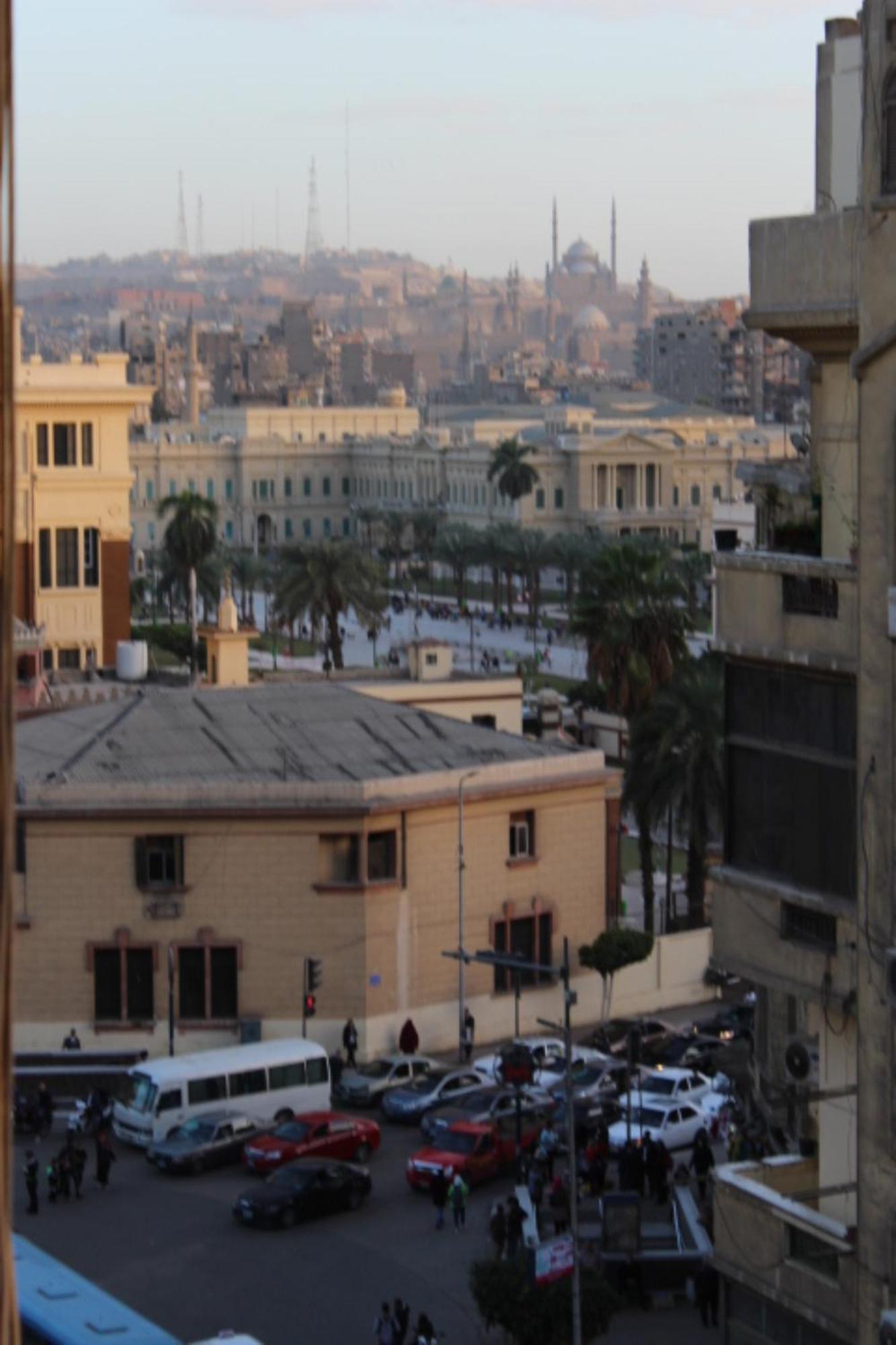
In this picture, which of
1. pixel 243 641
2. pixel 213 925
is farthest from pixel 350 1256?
pixel 243 641

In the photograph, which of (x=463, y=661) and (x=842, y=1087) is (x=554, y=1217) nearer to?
(x=842, y=1087)

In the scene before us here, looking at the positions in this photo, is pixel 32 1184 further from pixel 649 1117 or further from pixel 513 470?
pixel 513 470

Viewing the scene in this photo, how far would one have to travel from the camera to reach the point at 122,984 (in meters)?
34.1

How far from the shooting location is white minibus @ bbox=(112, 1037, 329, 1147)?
29.5 meters

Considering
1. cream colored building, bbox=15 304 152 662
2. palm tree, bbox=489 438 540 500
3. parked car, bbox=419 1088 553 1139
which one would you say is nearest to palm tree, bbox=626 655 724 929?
parked car, bbox=419 1088 553 1139

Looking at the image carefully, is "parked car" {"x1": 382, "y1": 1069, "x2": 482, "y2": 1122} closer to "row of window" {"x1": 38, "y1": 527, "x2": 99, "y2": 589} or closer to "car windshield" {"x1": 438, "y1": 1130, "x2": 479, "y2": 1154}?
"car windshield" {"x1": 438, "y1": 1130, "x2": 479, "y2": 1154}

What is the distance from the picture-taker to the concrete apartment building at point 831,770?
12586mm

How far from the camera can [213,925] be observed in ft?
112

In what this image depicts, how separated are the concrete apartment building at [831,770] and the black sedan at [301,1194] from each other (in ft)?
40.3

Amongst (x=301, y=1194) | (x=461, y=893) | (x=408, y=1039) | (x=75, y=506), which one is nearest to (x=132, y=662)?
(x=75, y=506)

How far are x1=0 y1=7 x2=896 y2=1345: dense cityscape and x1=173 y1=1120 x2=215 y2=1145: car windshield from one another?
6cm

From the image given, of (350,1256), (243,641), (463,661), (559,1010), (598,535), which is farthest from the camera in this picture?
(598,535)

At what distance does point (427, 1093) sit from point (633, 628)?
2108 cm

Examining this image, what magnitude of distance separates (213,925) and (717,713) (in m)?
10.5
